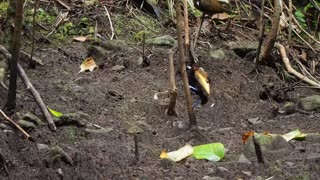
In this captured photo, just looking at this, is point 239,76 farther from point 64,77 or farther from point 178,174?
point 178,174

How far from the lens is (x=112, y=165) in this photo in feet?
8.55

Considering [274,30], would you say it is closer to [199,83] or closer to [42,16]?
[199,83]

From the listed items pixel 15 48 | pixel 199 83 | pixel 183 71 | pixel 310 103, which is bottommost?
pixel 310 103

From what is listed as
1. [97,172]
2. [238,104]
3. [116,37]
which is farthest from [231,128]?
[116,37]

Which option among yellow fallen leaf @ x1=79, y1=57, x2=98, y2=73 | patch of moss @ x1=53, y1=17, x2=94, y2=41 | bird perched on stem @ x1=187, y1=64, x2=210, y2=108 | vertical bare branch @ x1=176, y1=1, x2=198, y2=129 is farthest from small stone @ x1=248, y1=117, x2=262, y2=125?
patch of moss @ x1=53, y1=17, x2=94, y2=41

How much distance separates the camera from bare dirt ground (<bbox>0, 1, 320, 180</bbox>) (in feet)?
8.39

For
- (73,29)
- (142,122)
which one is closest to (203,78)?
(142,122)

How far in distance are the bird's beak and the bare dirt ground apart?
9cm

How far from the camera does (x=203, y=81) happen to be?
12.8 feet

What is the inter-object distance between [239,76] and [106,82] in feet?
3.57

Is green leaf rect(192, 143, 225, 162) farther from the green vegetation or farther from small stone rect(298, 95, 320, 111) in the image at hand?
the green vegetation

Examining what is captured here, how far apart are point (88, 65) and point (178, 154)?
5.05ft

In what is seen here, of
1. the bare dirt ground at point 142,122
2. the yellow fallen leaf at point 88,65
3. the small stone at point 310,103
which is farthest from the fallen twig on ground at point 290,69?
the yellow fallen leaf at point 88,65

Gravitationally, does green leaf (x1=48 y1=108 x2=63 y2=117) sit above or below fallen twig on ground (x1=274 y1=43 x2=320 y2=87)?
above
